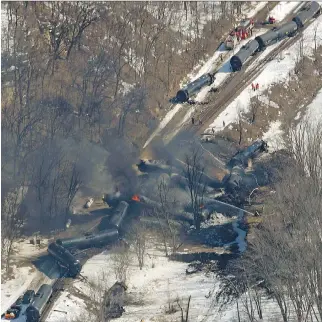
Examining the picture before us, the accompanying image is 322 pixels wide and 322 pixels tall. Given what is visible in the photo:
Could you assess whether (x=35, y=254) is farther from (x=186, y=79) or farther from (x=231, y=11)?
(x=231, y=11)

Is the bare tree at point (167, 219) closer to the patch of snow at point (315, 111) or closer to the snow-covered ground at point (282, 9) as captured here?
the patch of snow at point (315, 111)

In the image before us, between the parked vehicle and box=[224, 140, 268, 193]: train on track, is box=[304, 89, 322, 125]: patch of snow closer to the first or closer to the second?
box=[224, 140, 268, 193]: train on track

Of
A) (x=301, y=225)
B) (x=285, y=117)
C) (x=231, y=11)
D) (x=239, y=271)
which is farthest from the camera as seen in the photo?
(x=231, y=11)

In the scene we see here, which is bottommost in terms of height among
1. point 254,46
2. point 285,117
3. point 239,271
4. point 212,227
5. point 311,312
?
point 311,312

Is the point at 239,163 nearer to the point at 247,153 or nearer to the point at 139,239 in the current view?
the point at 247,153

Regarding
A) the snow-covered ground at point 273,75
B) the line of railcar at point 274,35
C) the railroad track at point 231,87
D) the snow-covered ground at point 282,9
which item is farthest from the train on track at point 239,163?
the snow-covered ground at point 282,9

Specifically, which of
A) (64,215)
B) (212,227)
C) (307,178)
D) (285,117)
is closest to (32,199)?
(64,215)

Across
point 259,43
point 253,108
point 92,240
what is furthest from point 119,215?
point 259,43
